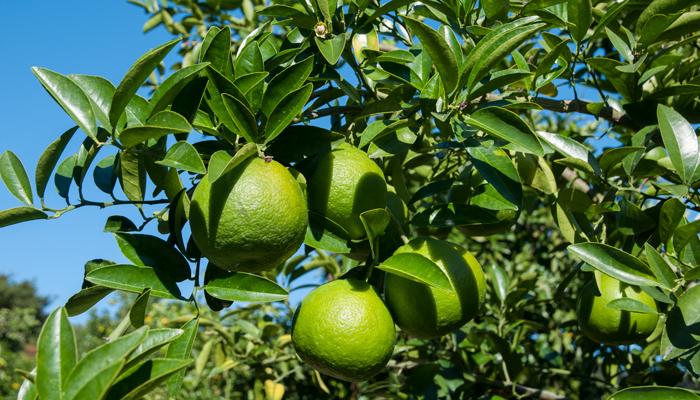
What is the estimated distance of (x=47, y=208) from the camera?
1.17m

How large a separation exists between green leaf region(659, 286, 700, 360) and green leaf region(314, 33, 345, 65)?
94cm

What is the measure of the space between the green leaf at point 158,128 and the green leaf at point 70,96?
5.4 inches

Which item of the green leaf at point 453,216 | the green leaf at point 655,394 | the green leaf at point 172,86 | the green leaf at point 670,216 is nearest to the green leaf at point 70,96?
the green leaf at point 172,86

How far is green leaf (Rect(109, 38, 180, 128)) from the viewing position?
0.93 m

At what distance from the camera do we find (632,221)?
1361 millimetres

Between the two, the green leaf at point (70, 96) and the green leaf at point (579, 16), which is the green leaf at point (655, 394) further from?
the green leaf at point (70, 96)

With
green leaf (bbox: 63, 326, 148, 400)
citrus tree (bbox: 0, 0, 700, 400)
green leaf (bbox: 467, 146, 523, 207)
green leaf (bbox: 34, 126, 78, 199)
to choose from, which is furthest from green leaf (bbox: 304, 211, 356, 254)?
green leaf (bbox: 34, 126, 78, 199)

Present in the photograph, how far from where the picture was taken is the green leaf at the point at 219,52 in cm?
109

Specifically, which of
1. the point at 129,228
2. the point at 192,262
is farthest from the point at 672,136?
the point at 129,228

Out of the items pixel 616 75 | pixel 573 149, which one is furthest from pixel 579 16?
pixel 573 149

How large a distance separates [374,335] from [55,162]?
853mm

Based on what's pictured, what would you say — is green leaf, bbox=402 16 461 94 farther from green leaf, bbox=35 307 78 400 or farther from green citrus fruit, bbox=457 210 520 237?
green leaf, bbox=35 307 78 400

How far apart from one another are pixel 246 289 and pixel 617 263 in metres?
0.85

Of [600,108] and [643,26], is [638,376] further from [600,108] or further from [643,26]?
[643,26]
